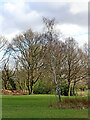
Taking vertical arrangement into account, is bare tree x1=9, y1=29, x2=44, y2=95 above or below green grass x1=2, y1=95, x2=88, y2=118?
above

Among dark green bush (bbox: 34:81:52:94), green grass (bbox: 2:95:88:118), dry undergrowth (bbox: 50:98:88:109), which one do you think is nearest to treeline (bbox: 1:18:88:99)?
dark green bush (bbox: 34:81:52:94)

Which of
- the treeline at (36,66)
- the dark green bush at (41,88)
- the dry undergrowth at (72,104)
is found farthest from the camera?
the dark green bush at (41,88)

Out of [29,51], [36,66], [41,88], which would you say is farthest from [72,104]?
[29,51]

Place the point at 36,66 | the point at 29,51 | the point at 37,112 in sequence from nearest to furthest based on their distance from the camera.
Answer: the point at 37,112, the point at 29,51, the point at 36,66

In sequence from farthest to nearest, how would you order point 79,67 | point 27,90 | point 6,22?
1. point 27,90
2. point 79,67
3. point 6,22

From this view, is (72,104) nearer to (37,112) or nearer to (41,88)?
(37,112)

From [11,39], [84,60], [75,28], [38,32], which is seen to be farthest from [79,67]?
[11,39]

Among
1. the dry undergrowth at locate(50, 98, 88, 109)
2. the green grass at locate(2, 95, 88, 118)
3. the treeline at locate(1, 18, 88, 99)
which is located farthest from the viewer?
the treeline at locate(1, 18, 88, 99)

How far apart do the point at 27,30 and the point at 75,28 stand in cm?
646

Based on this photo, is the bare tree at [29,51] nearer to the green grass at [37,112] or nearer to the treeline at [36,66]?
the treeline at [36,66]

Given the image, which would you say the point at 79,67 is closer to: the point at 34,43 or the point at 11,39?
the point at 34,43

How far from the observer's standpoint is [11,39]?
26156mm

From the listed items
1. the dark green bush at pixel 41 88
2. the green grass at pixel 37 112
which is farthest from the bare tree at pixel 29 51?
the green grass at pixel 37 112

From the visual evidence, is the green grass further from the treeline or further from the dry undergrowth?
the treeline
